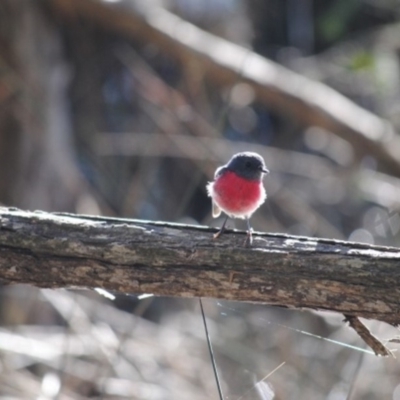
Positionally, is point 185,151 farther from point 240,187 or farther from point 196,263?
point 196,263

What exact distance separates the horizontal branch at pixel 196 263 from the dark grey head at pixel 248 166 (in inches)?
32.5

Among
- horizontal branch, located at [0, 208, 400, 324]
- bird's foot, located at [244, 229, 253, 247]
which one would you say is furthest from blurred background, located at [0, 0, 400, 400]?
bird's foot, located at [244, 229, 253, 247]

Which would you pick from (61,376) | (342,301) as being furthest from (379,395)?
(342,301)

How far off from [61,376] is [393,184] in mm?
3402

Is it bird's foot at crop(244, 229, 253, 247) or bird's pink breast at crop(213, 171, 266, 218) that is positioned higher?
bird's pink breast at crop(213, 171, 266, 218)

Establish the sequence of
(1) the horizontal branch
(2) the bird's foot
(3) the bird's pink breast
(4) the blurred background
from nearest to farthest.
Answer: (1) the horizontal branch → (2) the bird's foot → (3) the bird's pink breast → (4) the blurred background

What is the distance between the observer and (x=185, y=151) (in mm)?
6926

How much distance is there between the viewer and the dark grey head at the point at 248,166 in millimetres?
3297

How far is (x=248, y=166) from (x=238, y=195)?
17 centimetres

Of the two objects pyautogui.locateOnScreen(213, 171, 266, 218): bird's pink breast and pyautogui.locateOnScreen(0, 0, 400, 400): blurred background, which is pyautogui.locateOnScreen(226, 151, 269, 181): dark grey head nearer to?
pyautogui.locateOnScreen(213, 171, 266, 218): bird's pink breast

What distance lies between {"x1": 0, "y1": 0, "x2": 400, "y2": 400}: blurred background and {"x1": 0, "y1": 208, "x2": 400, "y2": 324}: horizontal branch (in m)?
2.04

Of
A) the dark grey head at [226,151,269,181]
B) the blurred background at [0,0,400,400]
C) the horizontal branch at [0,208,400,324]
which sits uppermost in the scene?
the blurred background at [0,0,400,400]

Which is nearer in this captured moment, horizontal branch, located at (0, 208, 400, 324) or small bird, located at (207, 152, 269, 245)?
horizontal branch, located at (0, 208, 400, 324)

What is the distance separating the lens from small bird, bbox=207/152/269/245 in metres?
3.24
